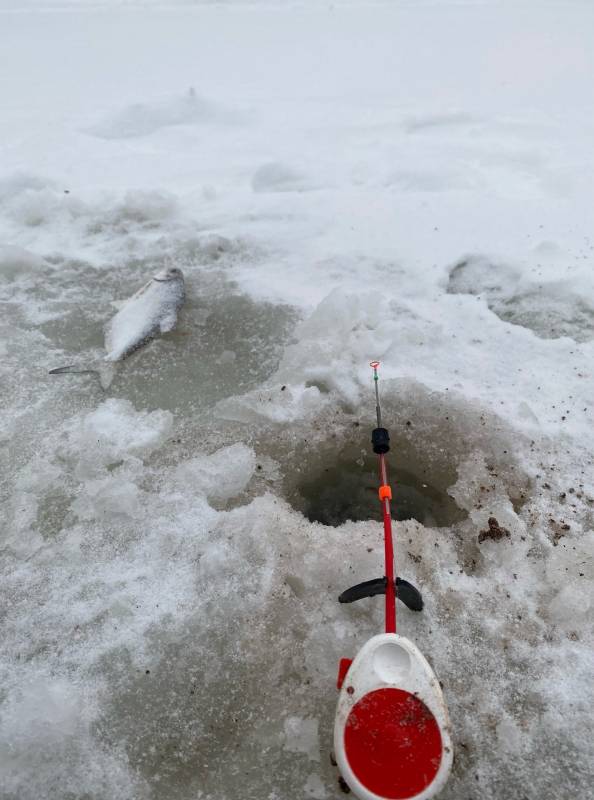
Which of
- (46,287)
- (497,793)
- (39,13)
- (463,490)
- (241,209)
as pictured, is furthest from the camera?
(39,13)

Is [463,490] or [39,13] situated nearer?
[463,490]

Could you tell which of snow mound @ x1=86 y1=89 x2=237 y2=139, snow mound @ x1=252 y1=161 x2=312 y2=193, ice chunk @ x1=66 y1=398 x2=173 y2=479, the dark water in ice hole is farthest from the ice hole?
snow mound @ x1=86 y1=89 x2=237 y2=139

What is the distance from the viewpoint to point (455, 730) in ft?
6.97

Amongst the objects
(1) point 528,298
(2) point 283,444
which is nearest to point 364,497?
(2) point 283,444

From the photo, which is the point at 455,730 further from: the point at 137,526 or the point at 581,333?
the point at 581,333

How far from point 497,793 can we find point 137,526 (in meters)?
1.90

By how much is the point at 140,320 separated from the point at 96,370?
1.59 ft

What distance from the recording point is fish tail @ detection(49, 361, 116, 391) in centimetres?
369

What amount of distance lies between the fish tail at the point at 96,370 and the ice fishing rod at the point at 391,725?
245 cm

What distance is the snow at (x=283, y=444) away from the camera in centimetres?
218

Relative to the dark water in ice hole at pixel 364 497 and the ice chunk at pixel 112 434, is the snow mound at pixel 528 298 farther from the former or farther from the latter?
the ice chunk at pixel 112 434

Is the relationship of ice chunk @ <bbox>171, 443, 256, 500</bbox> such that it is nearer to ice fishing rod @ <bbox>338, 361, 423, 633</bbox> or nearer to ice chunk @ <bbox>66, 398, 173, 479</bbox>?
ice chunk @ <bbox>66, 398, 173, 479</bbox>

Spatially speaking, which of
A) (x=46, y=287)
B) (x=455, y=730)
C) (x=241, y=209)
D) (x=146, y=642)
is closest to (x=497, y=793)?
(x=455, y=730)

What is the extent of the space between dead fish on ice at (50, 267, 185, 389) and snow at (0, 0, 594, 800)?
11cm
